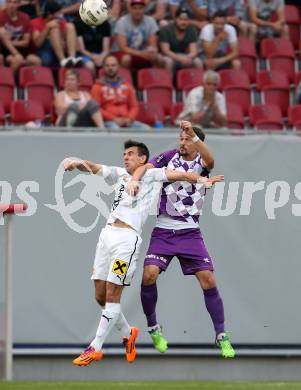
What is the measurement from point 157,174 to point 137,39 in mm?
6186

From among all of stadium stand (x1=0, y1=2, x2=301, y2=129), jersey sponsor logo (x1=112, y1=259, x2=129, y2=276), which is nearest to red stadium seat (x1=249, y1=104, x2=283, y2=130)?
stadium stand (x1=0, y1=2, x2=301, y2=129)

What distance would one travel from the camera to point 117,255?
35.0ft

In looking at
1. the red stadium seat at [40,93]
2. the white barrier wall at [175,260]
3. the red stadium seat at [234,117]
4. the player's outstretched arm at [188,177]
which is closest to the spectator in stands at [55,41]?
the red stadium seat at [40,93]

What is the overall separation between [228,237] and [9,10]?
17.4 feet

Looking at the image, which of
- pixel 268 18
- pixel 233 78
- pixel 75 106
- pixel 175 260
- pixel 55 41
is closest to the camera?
pixel 175 260

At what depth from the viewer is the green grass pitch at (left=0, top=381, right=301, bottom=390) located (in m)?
10.3

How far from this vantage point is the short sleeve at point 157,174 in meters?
10.7

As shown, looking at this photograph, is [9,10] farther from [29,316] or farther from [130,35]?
[29,316]

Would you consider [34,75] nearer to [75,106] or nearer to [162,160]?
[75,106]

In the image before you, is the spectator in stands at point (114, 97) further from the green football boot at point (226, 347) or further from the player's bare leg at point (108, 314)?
the green football boot at point (226, 347)

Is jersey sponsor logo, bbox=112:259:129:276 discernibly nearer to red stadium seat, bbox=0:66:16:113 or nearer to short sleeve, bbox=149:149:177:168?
short sleeve, bbox=149:149:177:168

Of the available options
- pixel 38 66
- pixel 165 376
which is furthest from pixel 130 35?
pixel 165 376

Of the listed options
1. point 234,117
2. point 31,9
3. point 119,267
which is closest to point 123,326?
point 119,267

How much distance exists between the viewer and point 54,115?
14.9 m
